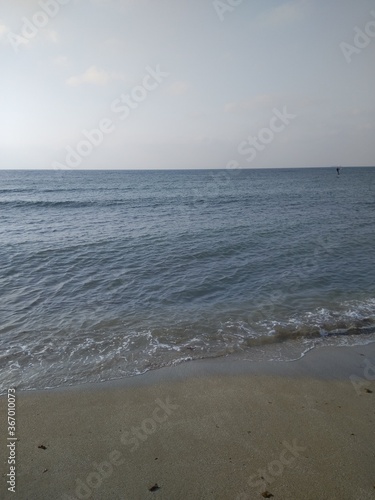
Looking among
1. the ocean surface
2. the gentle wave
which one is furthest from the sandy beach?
Answer: the ocean surface

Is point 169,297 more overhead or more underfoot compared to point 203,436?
more overhead

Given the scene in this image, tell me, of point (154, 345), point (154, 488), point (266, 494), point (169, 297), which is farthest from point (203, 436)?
point (169, 297)

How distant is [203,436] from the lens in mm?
5492

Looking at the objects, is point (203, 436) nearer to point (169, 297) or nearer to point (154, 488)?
point (154, 488)

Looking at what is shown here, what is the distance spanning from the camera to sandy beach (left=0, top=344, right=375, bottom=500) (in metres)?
4.61

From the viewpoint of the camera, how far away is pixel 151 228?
83.4ft

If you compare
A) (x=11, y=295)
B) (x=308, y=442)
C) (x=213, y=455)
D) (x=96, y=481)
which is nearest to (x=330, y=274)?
(x=308, y=442)

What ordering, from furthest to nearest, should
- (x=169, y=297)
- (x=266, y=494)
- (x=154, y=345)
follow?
(x=169, y=297), (x=154, y=345), (x=266, y=494)

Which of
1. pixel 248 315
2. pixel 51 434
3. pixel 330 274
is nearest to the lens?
pixel 51 434

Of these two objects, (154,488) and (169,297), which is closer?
(154,488)

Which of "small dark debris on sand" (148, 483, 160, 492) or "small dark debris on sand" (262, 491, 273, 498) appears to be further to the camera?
"small dark debris on sand" (148, 483, 160, 492)

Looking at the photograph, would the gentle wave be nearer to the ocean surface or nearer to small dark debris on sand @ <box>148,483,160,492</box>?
the ocean surface

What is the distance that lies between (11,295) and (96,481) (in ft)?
30.9

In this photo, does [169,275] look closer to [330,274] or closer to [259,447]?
[330,274]
